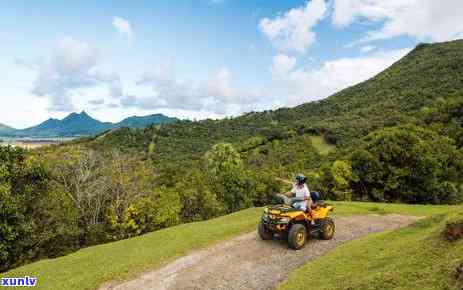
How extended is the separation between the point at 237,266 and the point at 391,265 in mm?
4837

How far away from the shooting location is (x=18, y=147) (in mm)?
21719

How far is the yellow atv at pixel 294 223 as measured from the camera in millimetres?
11867

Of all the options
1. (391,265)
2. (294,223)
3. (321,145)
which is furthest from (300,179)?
(321,145)

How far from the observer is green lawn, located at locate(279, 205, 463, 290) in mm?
6176

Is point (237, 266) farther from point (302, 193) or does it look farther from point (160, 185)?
point (160, 185)

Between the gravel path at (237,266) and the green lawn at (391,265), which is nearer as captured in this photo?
the green lawn at (391,265)

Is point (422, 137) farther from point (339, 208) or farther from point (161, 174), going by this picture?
point (161, 174)

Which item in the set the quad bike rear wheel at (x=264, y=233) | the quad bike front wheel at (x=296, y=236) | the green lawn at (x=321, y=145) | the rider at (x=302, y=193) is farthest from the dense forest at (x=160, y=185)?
the green lawn at (x=321, y=145)

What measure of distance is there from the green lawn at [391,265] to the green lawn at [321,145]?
78509mm

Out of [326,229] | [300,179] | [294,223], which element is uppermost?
[300,179]

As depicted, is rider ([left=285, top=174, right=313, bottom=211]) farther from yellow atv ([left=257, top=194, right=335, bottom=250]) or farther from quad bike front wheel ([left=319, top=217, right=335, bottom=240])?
quad bike front wheel ([left=319, top=217, right=335, bottom=240])

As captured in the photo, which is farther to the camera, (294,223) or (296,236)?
(294,223)

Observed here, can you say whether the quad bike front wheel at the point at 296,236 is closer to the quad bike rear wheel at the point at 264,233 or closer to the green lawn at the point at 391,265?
the quad bike rear wheel at the point at 264,233

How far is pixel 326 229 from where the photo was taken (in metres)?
13.0
